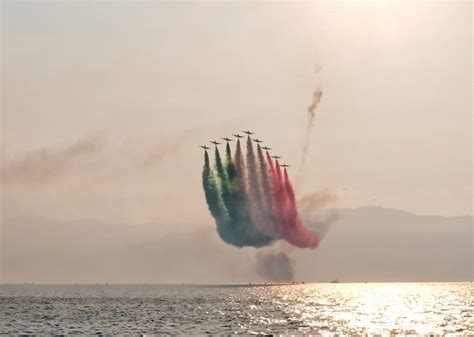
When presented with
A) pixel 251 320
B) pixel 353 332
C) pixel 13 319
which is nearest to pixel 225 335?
pixel 353 332

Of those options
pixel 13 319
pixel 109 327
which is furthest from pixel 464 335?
pixel 13 319

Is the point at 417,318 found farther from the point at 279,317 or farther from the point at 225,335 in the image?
the point at 225,335

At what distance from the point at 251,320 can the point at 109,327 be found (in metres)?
29.3

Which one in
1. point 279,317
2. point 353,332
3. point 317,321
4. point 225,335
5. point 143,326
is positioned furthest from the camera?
point 279,317

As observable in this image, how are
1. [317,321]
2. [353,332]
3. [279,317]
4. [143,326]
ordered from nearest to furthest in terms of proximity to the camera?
[353,332], [143,326], [317,321], [279,317]

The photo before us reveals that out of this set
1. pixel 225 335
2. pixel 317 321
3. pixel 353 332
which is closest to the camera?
pixel 225 335

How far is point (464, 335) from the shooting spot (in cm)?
11000

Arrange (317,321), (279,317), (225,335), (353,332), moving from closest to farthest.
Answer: (225,335) → (353,332) → (317,321) → (279,317)

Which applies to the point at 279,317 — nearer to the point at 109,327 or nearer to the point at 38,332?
the point at 109,327

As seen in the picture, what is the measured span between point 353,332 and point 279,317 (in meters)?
37.8

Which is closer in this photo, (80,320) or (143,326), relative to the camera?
(143,326)

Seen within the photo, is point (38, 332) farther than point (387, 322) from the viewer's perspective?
No

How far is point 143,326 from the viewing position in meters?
126

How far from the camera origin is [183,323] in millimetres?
132625
